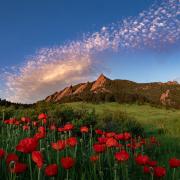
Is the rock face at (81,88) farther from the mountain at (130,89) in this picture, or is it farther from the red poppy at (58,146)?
the red poppy at (58,146)

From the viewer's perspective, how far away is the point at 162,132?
14055mm

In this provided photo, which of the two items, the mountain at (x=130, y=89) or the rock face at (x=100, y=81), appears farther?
the rock face at (x=100, y=81)

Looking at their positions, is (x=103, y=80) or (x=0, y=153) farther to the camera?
(x=103, y=80)

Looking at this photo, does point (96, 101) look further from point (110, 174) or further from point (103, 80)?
point (110, 174)

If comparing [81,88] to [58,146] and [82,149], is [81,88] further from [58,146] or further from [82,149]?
[58,146]

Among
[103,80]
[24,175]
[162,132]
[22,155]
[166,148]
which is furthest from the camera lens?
[103,80]

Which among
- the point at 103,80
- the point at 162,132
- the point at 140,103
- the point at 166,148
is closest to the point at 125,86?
the point at 103,80

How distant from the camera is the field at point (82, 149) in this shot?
3805mm

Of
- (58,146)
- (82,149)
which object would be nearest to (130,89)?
(82,149)

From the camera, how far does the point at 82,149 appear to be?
7.31 metres

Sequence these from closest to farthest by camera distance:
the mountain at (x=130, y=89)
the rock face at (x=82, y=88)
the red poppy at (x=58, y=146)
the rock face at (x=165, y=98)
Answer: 1. the red poppy at (x=58, y=146)
2. the rock face at (x=165, y=98)
3. the mountain at (x=130, y=89)
4. the rock face at (x=82, y=88)

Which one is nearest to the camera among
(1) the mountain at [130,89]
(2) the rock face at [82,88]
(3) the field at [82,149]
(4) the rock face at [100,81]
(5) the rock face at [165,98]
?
(3) the field at [82,149]

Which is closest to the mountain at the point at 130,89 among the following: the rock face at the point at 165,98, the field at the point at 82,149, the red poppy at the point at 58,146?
the rock face at the point at 165,98

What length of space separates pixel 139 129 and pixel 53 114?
128 inches
